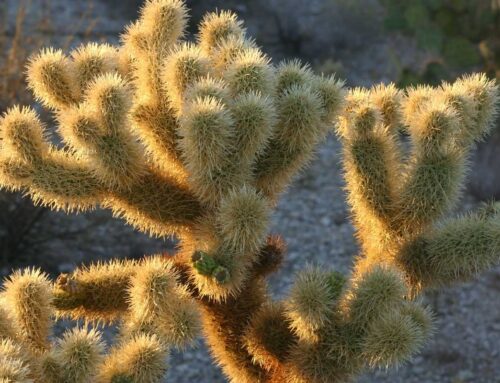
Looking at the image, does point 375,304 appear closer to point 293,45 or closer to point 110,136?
point 110,136

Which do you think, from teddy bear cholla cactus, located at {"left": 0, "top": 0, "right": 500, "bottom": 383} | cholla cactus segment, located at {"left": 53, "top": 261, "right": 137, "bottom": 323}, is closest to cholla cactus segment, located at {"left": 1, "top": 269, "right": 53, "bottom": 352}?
teddy bear cholla cactus, located at {"left": 0, "top": 0, "right": 500, "bottom": 383}

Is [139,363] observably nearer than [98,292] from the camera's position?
Yes

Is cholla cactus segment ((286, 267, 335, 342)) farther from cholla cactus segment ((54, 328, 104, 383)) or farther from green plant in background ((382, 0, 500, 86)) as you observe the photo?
green plant in background ((382, 0, 500, 86))

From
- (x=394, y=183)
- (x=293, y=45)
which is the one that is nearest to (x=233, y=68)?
(x=394, y=183)

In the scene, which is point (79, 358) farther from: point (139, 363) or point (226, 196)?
point (226, 196)

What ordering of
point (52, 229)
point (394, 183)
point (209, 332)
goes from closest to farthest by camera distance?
point (394, 183), point (209, 332), point (52, 229)

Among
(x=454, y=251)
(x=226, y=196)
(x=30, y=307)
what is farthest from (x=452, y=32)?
(x=30, y=307)
